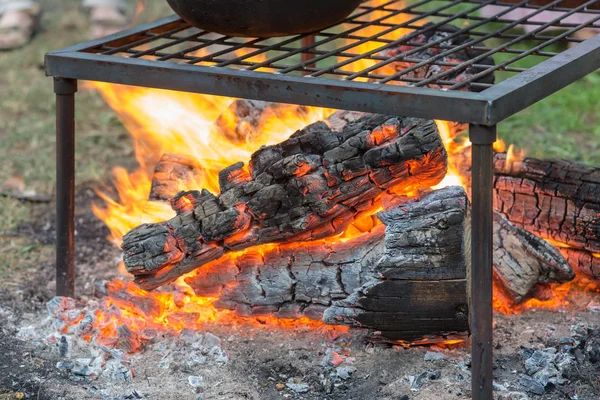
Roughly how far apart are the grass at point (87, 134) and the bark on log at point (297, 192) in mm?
1006

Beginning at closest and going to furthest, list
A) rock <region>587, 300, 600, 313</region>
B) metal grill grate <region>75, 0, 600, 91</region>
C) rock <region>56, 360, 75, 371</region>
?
metal grill grate <region>75, 0, 600, 91</region> → rock <region>56, 360, 75, 371</region> → rock <region>587, 300, 600, 313</region>

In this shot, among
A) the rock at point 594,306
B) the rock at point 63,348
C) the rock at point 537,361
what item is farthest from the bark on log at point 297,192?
the rock at point 594,306

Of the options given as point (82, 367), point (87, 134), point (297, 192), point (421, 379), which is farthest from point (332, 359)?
point (87, 134)

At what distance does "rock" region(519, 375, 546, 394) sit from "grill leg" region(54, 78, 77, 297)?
142 centimetres

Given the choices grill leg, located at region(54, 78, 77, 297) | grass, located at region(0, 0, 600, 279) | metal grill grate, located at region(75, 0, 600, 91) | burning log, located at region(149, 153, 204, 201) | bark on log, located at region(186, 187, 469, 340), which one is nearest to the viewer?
metal grill grate, located at region(75, 0, 600, 91)

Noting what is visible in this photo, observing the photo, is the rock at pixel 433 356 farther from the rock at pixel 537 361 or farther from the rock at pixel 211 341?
the rock at pixel 211 341

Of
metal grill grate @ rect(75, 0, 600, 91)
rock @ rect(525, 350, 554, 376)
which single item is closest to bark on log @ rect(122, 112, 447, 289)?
metal grill grate @ rect(75, 0, 600, 91)

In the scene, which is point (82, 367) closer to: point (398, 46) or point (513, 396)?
point (513, 396)

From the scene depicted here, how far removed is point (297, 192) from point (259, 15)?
19.5 inches

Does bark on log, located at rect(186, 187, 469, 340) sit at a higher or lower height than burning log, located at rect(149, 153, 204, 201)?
lower

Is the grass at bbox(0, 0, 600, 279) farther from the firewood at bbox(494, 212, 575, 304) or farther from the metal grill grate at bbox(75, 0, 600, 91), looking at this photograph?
the firewood at bbox(494, 212, 575, 304)

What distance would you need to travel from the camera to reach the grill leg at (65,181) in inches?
106

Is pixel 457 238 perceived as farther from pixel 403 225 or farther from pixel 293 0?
pixel 293 0

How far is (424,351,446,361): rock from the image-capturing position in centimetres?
250
